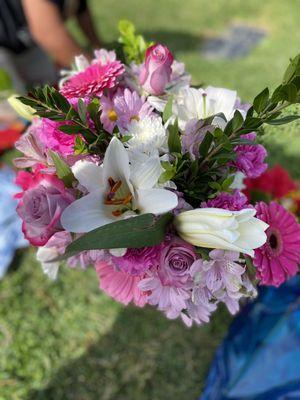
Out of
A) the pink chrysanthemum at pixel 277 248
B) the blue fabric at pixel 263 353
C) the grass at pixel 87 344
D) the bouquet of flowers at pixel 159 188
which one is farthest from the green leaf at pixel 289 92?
the blue fabric at pixel 263 353

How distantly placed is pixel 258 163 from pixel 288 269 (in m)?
0.19

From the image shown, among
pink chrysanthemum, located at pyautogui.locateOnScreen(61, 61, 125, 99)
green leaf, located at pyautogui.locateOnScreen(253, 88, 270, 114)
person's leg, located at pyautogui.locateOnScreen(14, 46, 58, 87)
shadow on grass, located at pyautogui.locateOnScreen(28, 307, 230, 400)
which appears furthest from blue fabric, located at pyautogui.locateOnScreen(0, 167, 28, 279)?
green leaf, located at pyautogui.locateOnScreen(253, 88, 270, 114)

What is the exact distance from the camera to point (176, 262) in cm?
69

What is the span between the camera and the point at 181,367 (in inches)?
54.6

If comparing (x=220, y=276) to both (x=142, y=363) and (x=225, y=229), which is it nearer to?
(x=225, y=229)

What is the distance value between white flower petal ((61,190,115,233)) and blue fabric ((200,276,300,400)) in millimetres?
820

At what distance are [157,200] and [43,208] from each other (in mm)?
172

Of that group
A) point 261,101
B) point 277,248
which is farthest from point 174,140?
point 277,248

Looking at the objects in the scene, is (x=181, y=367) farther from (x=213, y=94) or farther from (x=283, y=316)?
(x=213, y=94)

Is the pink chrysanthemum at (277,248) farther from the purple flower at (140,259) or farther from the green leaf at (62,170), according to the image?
the green leaf at (62,170)

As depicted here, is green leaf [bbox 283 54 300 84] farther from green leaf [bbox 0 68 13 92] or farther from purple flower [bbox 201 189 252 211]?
green leaf [bbox 0 68 13 92]

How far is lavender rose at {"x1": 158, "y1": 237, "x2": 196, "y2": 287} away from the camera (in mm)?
688

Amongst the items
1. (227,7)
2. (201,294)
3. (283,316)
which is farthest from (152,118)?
(227,7)

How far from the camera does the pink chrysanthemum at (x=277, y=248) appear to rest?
2.45 ft
